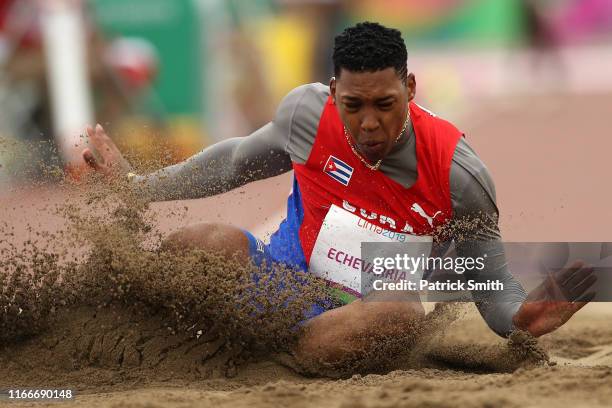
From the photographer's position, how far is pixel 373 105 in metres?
4.38

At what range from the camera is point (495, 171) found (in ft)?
42.6

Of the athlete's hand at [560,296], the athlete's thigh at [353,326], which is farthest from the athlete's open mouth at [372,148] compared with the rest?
the athlete's hand at [560,296]

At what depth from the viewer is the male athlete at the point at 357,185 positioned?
4391 mm

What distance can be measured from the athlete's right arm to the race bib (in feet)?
1.40

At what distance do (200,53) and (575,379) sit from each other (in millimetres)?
9626

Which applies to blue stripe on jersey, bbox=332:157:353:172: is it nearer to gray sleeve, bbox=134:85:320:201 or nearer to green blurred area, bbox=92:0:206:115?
gray sleeve, bbox=134:85:320:201

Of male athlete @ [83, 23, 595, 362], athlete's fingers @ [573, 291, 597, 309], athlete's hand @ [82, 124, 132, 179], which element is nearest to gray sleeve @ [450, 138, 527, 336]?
male athlete @ [83, 23, 595, 362]

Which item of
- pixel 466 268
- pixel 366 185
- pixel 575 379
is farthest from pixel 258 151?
pixel 575 379

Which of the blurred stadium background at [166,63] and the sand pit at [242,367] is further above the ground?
the blurred stadium background at [166,63]

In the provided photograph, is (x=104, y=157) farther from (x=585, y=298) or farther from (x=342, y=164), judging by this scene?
(x=585, y=298)

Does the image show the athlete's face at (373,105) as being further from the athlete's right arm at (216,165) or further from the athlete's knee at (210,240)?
the athlete's knee at (210,240)

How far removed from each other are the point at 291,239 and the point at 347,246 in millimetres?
390

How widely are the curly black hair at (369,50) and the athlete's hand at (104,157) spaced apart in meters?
1.23

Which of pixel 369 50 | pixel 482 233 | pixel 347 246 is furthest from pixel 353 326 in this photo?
pixel 369 50
